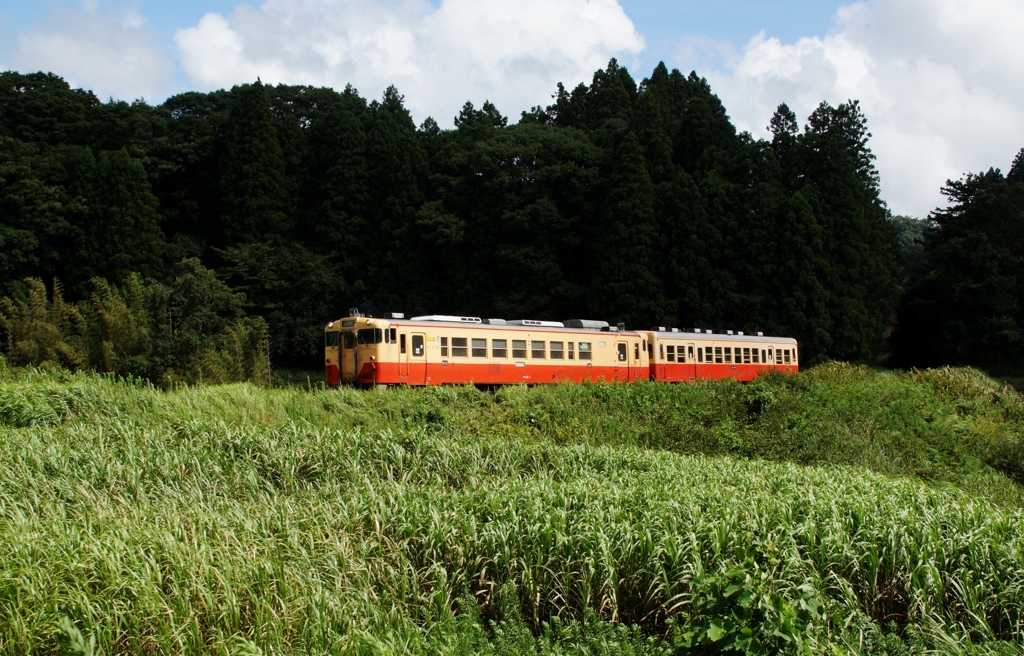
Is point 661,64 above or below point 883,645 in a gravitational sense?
above

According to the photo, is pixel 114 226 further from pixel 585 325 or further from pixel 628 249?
pixel 585 325

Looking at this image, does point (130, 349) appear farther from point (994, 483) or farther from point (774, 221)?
point (774, 221)

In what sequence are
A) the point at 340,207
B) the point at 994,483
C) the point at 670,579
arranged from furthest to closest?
the point at 340,207, the point at 994,483, the point at 670,579

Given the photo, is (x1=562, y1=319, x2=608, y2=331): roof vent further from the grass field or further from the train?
the grass field

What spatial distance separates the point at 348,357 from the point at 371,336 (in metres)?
1.10

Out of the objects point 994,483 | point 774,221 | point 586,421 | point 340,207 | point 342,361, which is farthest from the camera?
point 340,207

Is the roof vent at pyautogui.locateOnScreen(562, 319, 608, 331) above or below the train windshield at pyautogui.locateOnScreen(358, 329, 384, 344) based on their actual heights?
above

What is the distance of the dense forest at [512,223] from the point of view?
32281 millimetres

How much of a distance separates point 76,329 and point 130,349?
397 centimetres

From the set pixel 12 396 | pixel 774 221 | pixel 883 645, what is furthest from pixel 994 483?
pixel 774 221

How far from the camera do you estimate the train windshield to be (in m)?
18.6

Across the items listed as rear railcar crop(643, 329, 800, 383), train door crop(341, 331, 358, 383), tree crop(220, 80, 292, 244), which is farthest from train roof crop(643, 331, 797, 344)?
tree crop(220, 80, 292, 244)

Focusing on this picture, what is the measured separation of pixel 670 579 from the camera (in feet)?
20.1

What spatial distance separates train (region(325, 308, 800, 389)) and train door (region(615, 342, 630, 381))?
0.03 metres
